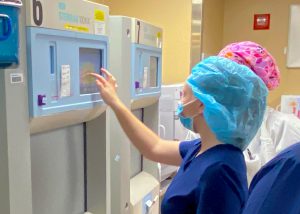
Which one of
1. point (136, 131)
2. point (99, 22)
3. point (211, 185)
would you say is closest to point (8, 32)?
point (99, 22)

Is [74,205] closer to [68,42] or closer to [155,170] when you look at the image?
[68,42]

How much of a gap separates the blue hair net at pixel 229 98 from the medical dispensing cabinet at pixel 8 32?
2.19 ft

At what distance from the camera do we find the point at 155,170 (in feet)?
7.04

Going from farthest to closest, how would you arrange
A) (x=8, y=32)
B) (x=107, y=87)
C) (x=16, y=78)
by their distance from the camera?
(x=107, y=87) < (x=16, y=78) < (x=8, y=32)

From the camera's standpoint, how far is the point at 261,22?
157 inches

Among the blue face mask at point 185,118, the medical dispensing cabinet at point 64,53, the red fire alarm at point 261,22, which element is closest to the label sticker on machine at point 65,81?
the medical dispensing cabinet at point 64,53

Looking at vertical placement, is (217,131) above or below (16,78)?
below

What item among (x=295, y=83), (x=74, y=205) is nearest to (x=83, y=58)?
(x=74, y=205)

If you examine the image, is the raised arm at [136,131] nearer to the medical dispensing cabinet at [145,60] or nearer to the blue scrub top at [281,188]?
the medical dispensing cabinet at [145,60]

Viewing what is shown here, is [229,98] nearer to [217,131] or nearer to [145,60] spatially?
[217,131]

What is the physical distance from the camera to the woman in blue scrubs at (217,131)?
3.79ft

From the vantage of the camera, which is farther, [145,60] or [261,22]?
[261,22]

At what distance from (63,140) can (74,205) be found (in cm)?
27

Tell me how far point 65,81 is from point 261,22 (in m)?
3.34
